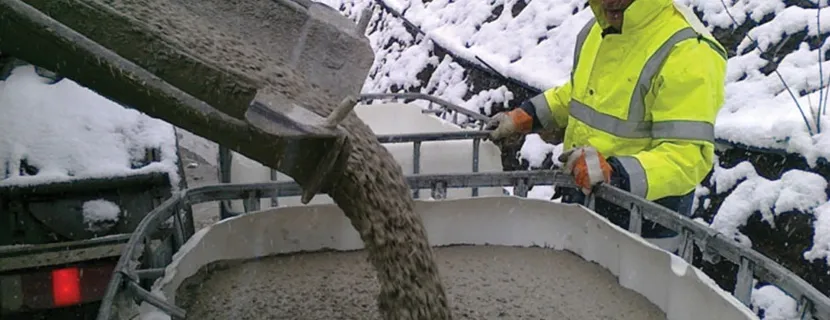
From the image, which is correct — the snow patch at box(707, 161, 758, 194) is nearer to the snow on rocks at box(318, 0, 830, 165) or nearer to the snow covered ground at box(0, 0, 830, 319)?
the snow covered ground at box(0, 0, 830, 319)

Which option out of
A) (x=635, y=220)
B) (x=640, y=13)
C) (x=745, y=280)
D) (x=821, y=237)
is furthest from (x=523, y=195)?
(x=821, y=237)

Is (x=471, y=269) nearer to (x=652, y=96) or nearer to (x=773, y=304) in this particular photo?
(x=652, y=96)

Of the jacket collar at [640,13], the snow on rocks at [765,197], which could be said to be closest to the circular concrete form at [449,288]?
the jacket collar at [640,13]

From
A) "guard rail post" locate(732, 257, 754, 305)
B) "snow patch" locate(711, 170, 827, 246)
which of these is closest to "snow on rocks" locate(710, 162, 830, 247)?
"snow patch" locate(711, 170, 827, 246)

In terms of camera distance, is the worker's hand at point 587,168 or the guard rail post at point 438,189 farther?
the guard rail post at point 438,189

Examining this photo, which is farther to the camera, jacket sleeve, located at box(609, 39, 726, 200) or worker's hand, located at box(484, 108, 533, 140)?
worker's hand, located at box(484, 108, 533, 140)

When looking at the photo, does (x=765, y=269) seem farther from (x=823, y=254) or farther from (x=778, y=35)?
(x=778, y=35)

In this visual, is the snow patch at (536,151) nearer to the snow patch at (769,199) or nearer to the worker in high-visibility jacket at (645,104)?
the snow patch at (769,199)

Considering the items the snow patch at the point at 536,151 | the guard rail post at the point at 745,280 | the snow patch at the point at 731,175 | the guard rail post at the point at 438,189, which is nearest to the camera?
the guard rail post at the point at 745,280

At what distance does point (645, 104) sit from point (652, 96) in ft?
0.14

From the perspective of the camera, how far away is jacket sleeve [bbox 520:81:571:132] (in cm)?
340

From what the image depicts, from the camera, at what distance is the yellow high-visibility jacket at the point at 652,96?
2529mm

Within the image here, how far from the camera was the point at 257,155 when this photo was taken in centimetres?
154

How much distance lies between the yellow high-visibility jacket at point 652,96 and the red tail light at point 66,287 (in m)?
1.78
